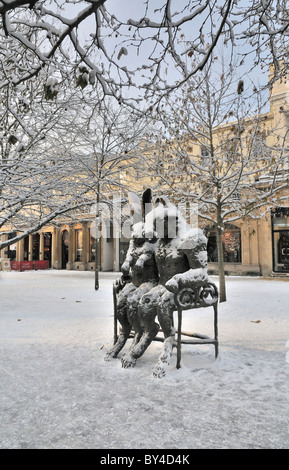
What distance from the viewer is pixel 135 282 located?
488cm

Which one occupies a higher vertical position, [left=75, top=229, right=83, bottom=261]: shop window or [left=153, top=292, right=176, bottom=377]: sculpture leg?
[left=75, top=229, right=83, bottom=261]: shop window

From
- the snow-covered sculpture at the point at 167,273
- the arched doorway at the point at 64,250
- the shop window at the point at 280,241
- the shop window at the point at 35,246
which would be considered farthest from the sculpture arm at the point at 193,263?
the shop window at the point at 35,246

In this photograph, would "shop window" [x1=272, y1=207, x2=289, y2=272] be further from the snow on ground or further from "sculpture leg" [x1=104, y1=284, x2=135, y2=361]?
"sculpture leg" [x1=104, y1=284, x2=135, y2=361]

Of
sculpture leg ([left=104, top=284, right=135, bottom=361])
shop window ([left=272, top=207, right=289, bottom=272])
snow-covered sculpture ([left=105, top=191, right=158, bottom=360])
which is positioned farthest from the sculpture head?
shop window ([left=272, top=207, right=289, bottom=272])

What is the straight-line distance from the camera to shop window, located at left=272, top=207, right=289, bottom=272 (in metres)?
19.1

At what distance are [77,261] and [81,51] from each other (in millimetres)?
27940

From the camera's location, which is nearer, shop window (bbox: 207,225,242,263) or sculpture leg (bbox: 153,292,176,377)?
sculpture leg (bbox: 153,292,176,377)

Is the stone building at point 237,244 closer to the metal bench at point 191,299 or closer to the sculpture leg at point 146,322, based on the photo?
the metal bench at point 191,299

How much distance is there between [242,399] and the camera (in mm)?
3355

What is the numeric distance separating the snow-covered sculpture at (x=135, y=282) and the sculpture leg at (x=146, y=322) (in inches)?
6.8

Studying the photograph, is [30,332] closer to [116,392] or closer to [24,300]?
[116,392]

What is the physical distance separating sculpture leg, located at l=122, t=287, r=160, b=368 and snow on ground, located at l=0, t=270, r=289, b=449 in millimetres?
196

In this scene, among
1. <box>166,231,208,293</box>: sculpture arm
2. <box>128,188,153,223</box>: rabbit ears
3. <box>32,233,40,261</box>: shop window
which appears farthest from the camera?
<box>32,233,40,261</box>: shop window

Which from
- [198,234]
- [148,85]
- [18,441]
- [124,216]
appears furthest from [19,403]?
[124,216]
